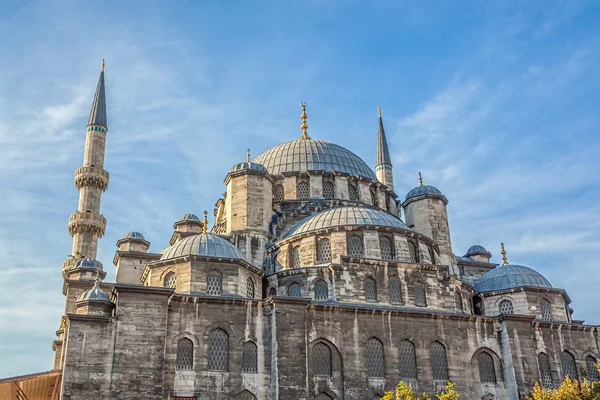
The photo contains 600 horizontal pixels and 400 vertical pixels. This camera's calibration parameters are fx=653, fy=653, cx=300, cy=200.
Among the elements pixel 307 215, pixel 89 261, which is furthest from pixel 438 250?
pixel 89 261

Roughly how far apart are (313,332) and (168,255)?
5.58 metres

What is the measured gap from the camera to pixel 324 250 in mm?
23312

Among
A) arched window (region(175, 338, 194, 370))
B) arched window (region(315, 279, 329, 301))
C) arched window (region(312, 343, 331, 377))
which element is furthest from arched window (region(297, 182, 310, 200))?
arched window (region(175, 338, 194, 370))

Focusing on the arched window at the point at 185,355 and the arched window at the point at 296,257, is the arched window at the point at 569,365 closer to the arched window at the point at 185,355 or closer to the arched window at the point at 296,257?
the arched window at the point at 296,257

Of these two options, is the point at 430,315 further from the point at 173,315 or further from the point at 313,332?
the point at 173,315

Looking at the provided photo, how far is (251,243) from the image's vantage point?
25.1 metres

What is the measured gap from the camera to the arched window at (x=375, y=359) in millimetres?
20352

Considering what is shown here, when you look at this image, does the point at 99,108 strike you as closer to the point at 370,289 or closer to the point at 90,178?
the point at 90,178

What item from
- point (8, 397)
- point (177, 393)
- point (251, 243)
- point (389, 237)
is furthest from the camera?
point (251, 243)

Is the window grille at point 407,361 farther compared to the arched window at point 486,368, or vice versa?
the arched window at point 486,368

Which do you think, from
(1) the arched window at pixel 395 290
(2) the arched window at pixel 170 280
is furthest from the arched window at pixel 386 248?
(2) the arched window at pixel 170 280

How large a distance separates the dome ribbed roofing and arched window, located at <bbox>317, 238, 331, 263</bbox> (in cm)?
54

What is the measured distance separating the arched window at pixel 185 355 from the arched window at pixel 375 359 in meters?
5.50

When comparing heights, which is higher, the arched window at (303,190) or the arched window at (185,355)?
the arched window at (303,190)
